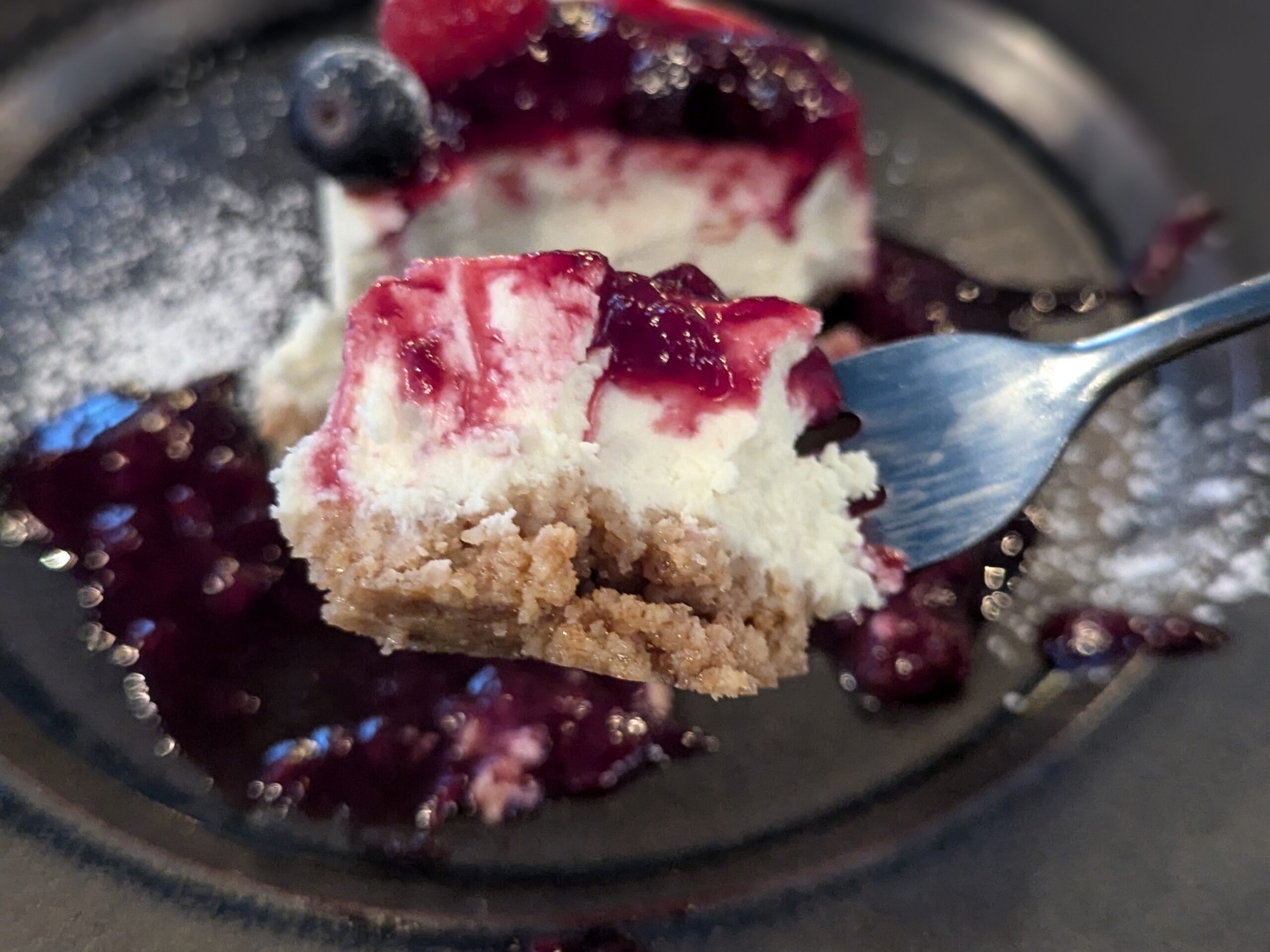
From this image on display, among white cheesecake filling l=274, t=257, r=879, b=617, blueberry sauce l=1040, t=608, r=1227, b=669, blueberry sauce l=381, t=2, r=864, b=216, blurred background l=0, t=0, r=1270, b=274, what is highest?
blueberry sauce l=381, t=2, r=864, b=216

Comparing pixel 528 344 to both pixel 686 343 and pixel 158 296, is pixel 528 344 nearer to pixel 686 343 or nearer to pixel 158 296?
pixel 686 343

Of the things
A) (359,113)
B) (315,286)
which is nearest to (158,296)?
(315,286)

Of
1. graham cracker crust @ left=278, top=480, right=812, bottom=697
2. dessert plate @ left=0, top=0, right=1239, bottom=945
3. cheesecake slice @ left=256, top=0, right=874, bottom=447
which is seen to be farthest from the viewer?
cheesecake slice @ left=256, top=0, right=874, bottom=447

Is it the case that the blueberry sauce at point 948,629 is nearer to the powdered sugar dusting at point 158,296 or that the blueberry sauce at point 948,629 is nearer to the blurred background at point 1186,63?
the blurred background at point 1186,63

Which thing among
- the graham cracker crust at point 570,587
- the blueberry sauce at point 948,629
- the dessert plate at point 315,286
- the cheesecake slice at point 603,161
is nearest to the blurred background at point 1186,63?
the dessert plate at point 315,286

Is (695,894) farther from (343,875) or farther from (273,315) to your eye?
(273,315)

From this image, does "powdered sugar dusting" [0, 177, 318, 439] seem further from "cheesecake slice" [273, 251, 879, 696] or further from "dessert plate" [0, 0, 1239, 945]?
"cheesecake slice" [273, 251, 879, 696]

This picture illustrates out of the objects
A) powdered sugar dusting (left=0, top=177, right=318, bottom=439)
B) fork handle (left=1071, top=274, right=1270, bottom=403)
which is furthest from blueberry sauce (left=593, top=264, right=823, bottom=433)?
powdered sugar dusting (left=0, top=177, right=318, bottom=439)

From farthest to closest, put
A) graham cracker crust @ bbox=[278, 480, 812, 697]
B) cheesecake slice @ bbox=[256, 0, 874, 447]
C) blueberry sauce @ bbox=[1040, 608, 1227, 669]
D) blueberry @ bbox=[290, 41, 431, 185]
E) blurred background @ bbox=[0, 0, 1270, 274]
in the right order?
blurred background @ bbox=[0, 0, 1270, 274] < cheesecake slice @ bbox=[256, 0, 874, 447] < blueberry @ bbox=[290, 41, 431, 185] < blueberry sauce @ bbox=[1040, 608, 1227, 669] < graham cracker crust @ bbox=[278, 480, 812, 697]
